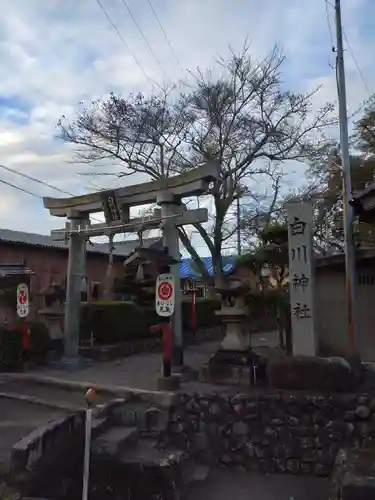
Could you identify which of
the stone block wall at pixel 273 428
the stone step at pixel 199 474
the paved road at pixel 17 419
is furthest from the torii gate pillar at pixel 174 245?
the paved road at pixel 17 419

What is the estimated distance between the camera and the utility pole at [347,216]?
10.9 meters

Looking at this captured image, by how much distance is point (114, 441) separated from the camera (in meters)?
7.80

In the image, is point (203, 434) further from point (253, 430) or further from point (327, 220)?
point (327, 220)

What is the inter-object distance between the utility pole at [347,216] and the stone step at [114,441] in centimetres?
501

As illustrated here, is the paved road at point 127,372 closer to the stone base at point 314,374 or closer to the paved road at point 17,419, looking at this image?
the stone base at point 314,374

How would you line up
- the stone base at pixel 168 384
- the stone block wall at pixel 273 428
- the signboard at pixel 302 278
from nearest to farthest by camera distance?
the stone block wall at pixel 273 428
the signboard at pixel 302 278
the stone base at pixel 168 384

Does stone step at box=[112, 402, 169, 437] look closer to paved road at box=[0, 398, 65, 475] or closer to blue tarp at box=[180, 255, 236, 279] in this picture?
paved road at box=[0, 398, 65, 475]

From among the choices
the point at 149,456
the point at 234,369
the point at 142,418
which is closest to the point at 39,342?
the point at 142,418

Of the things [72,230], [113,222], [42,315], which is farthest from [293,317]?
[42,315]

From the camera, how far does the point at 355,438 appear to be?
29.1 ft

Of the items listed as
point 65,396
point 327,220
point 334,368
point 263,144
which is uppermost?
point 263,144

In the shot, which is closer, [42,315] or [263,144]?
[42,315]

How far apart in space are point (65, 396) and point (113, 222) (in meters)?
5.09

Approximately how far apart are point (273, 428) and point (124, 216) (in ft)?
23.1
